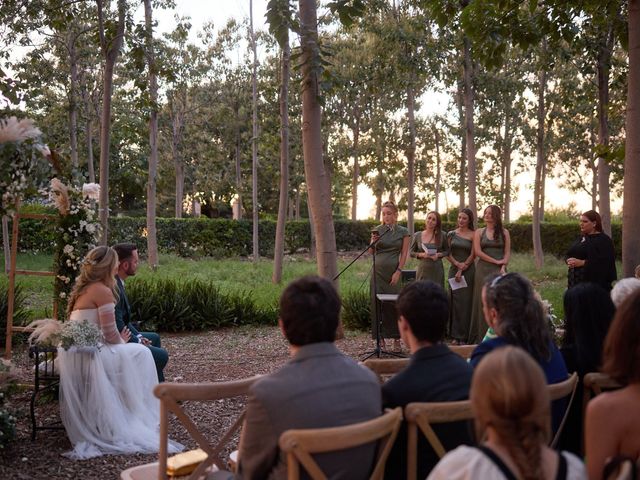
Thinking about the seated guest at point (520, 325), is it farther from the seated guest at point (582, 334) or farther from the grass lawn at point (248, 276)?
the grass lawn at point (248, 276)

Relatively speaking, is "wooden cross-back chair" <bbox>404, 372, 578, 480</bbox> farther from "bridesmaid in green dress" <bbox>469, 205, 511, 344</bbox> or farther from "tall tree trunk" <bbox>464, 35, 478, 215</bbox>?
"tall tree trunk" <bbox>464, 35, 478, 215</bbox>

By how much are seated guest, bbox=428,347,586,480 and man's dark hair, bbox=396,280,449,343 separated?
42.3 inches

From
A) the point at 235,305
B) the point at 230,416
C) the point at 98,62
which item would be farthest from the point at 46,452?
the point at 98,62

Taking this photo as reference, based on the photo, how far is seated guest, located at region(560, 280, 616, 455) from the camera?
392cm

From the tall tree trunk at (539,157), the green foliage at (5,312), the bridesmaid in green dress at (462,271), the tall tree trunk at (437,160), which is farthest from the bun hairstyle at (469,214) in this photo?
the tall tree trunk at (437,160)

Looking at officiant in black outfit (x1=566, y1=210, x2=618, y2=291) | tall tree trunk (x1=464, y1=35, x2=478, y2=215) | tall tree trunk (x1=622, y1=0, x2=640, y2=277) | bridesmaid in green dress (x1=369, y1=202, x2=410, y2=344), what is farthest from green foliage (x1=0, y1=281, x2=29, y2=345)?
tall tree trunk (x1=464, y1=35, x2=478, y2=215)

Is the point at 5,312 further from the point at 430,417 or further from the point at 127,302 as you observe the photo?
the point at 430,417

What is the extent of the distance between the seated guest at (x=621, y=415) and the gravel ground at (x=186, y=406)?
12.3 feet

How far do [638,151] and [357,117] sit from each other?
30.6 meters

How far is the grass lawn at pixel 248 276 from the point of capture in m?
14.6

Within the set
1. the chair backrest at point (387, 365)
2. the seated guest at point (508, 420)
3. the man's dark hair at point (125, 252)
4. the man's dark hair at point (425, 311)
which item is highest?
the man's dark hair at point (125, 252)

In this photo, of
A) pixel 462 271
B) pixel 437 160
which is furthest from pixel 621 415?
pixel 437 160

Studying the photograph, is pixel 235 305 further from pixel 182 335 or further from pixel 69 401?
pixel 69 401

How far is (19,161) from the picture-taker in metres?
5.25
